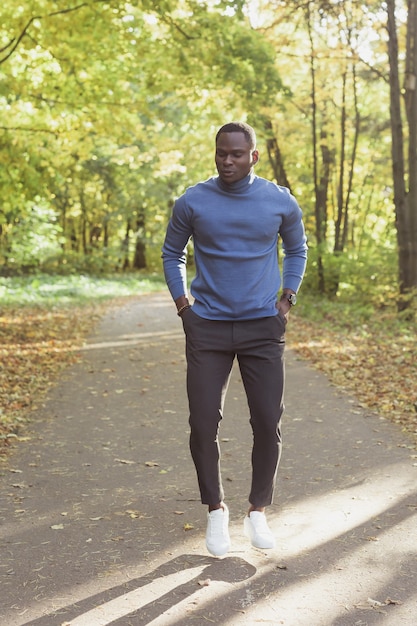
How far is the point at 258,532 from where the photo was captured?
4234 millimetres

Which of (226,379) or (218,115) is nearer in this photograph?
(226,379)

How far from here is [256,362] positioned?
4.18m

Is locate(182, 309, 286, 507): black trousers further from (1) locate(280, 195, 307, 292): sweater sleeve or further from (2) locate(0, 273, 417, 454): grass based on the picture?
(2) locate(0, 273, 417, 454): grass

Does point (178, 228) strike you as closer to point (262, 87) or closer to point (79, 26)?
point (79, 26)

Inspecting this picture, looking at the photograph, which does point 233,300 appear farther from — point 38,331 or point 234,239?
point 38,331

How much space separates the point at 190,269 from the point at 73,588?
41.7 metres

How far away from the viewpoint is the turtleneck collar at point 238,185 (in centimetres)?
402

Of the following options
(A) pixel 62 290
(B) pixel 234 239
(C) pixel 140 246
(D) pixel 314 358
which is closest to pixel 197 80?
(D) pixel 314 358

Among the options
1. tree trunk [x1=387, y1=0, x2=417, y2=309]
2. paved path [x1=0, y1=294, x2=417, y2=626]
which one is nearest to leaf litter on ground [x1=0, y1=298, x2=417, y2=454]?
paved path [x1=0, y1=294, x2=417, y2=626]

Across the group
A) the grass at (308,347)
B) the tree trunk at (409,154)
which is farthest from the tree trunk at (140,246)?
the tree trunk at (409,154)

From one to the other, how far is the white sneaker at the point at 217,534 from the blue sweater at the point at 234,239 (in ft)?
3.40

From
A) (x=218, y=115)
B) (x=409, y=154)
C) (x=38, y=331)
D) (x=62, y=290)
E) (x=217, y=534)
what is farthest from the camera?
(x=62, y=290)

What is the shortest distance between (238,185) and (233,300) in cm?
56

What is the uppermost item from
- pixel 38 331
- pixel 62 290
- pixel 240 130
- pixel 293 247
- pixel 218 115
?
pixel 218 115
